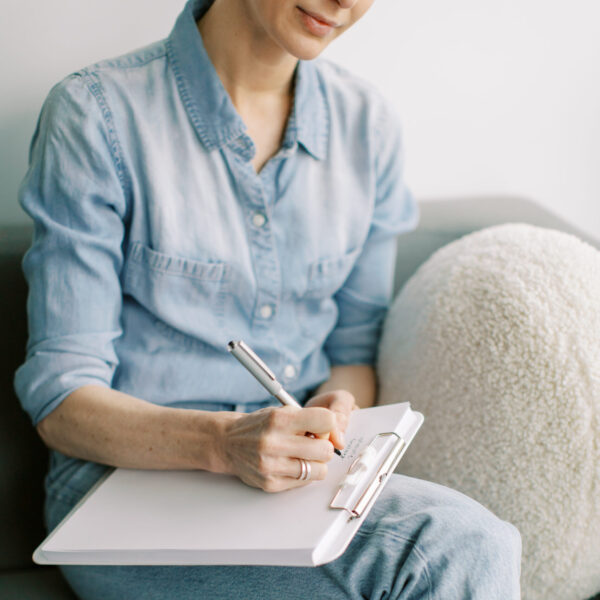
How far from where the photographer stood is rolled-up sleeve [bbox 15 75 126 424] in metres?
0.78

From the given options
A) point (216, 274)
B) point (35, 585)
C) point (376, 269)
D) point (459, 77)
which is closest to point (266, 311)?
point (216, 274)

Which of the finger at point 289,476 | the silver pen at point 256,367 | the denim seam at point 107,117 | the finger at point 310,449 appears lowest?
the finger at point 289,476

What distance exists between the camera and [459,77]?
126cm

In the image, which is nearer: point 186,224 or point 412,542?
point 412,542

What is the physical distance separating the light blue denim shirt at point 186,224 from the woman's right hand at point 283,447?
212 mm

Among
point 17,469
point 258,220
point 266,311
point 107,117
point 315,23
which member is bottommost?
point 17,469

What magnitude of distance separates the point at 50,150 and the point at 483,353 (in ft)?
1.79

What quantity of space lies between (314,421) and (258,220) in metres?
0.30

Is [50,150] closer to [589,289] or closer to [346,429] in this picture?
[346,429]

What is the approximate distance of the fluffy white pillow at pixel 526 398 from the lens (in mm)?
824

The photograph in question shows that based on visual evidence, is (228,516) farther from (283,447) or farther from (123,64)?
(123,64)

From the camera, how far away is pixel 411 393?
95cm

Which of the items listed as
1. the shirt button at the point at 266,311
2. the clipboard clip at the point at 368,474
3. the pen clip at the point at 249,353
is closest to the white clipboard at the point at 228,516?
the clipboard clip at the point at 368,474

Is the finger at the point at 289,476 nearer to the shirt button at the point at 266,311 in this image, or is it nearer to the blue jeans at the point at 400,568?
the blue jeans at the point at 400,568
